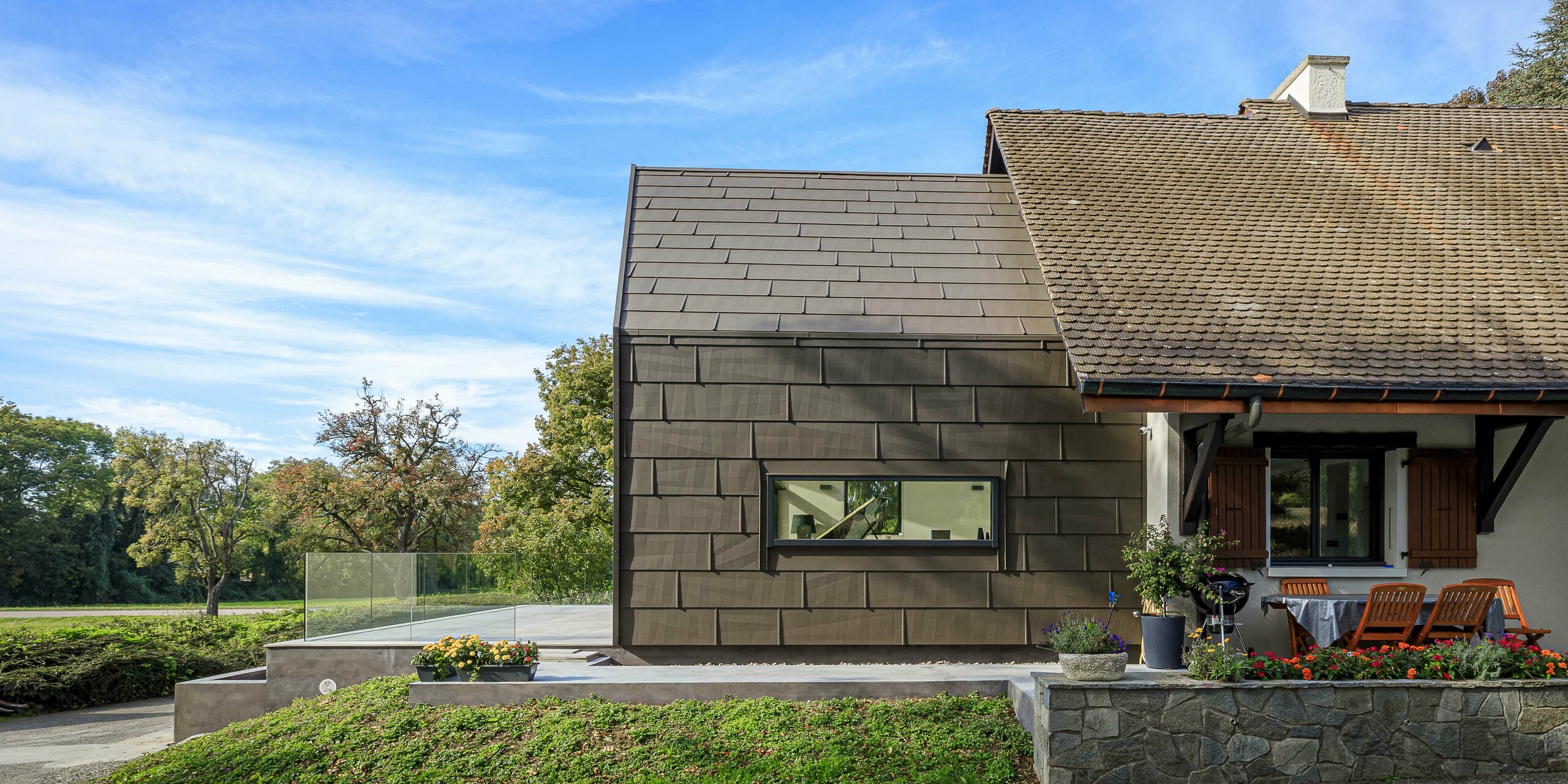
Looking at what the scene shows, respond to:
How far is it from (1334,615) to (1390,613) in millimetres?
404

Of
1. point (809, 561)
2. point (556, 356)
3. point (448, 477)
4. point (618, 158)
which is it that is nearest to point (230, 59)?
point (618, 158)

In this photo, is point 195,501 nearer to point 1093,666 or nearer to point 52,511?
point 52,511

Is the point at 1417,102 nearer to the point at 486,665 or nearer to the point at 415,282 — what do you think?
the point at 486,665

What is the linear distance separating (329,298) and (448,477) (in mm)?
8585

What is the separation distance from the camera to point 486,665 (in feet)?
24.0

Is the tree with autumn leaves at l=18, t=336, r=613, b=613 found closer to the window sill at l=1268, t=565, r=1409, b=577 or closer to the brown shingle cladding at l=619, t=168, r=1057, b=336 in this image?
the brown shingle cladding at l=619, t=168, r=1057, b=336

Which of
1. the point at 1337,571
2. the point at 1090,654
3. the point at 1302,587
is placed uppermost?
the point at 1337,571

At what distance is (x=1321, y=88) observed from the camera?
12039 millimetres

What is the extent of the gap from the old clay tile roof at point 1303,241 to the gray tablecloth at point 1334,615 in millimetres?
1802

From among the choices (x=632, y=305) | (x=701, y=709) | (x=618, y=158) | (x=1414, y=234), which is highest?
(x=618, y=158)

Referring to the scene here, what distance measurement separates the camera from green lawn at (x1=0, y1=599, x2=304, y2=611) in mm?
32156

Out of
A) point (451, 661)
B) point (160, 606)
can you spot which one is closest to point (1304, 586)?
point (451, 661)

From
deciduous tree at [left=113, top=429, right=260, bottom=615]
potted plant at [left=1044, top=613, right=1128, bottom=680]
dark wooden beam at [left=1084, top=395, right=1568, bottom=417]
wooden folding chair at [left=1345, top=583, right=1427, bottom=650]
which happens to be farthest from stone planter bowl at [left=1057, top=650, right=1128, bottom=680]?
deciduous tree at [left=113, top=429, right=260, bottom=615]

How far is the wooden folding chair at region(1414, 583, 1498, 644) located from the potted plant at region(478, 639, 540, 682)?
715 cm
